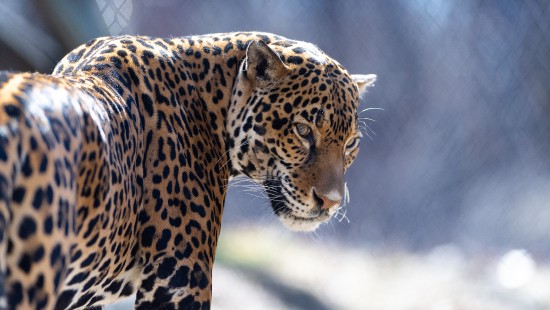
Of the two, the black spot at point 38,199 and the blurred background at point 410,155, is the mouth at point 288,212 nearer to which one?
the black spot at point 38,199

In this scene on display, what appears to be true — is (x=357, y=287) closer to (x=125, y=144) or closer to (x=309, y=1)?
(x=309, y=1)

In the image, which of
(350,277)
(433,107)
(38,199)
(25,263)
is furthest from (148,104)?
(433,107)

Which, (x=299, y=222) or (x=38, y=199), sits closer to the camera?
(x=38, y=199)

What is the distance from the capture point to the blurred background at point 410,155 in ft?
25.9

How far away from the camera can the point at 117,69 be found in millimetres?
4008

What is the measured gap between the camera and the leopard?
2.84m

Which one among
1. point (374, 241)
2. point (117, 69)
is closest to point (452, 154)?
point (374, 241)

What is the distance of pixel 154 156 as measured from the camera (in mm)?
3959

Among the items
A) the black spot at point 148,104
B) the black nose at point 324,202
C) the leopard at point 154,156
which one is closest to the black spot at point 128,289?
the leopard at point 154,156

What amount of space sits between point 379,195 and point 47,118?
217 inches

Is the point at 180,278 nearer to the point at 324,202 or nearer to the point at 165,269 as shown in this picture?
the point at 165,269

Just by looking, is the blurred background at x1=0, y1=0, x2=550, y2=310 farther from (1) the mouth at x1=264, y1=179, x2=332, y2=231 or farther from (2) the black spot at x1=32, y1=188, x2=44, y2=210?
(2) the black spot at x1=32, y1=188, x2=44, y2=210

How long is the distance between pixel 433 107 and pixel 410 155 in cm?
48

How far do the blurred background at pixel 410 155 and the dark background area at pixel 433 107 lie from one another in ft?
0.04
